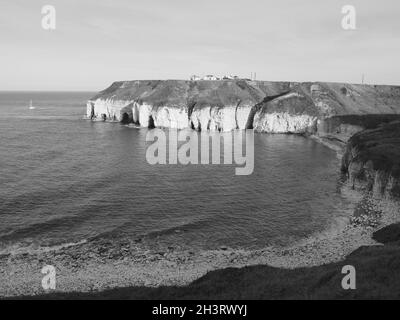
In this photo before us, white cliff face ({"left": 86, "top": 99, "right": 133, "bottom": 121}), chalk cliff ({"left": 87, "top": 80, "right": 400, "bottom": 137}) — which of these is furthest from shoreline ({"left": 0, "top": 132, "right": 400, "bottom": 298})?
white cliff face ({"left": 86, "top": 99, "right": 133, "bottom": 121})

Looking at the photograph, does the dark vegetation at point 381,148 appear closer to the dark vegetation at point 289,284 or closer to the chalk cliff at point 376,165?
the chalk cliff at point 376,165

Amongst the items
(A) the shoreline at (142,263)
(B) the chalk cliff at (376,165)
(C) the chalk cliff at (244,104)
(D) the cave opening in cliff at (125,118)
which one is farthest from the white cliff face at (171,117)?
(A) the shoreline at (142,263)

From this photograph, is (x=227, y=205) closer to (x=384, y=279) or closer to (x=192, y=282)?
(x=192, y=282)

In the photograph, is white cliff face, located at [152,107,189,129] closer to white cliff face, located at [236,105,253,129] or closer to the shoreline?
white cliff face, located at [236,105,253,129]

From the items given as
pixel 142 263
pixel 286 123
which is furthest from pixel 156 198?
pixel 286 123

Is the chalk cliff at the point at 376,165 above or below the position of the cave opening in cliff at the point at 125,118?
below
